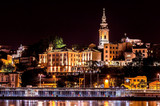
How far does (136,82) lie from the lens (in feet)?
261

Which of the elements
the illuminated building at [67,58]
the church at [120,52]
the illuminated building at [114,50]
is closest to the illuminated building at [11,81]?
the illuminated building at [67,58]

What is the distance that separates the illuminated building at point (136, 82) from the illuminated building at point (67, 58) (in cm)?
1901

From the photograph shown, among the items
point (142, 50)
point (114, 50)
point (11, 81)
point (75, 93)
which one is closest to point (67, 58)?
point (114, 50)

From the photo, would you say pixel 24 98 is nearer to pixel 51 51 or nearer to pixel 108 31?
pixel 51 51

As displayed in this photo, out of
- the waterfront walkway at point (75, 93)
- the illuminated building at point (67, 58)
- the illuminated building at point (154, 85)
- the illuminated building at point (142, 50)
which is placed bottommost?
the waterfront walkway at point (75, 93)

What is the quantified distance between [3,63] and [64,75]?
23.1m

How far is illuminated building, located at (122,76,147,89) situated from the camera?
78250 millimetres

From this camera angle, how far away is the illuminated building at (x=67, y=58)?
98.2 m

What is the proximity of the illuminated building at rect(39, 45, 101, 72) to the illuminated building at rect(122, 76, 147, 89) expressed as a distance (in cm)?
1901

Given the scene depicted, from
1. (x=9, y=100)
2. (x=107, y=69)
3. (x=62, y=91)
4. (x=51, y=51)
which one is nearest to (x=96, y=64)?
(x=107, y=69)

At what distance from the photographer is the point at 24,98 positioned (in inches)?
2857

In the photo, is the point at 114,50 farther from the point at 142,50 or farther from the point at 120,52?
the point at 142,50

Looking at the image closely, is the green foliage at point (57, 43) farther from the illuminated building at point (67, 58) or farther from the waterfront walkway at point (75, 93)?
the waterfront walkway at point (75, 93)

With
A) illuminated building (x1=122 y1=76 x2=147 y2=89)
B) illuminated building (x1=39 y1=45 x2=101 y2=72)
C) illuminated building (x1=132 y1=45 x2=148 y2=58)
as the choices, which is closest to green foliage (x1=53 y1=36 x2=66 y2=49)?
illuminated building (x1=39 y1=45 x2=101 y2=72)
